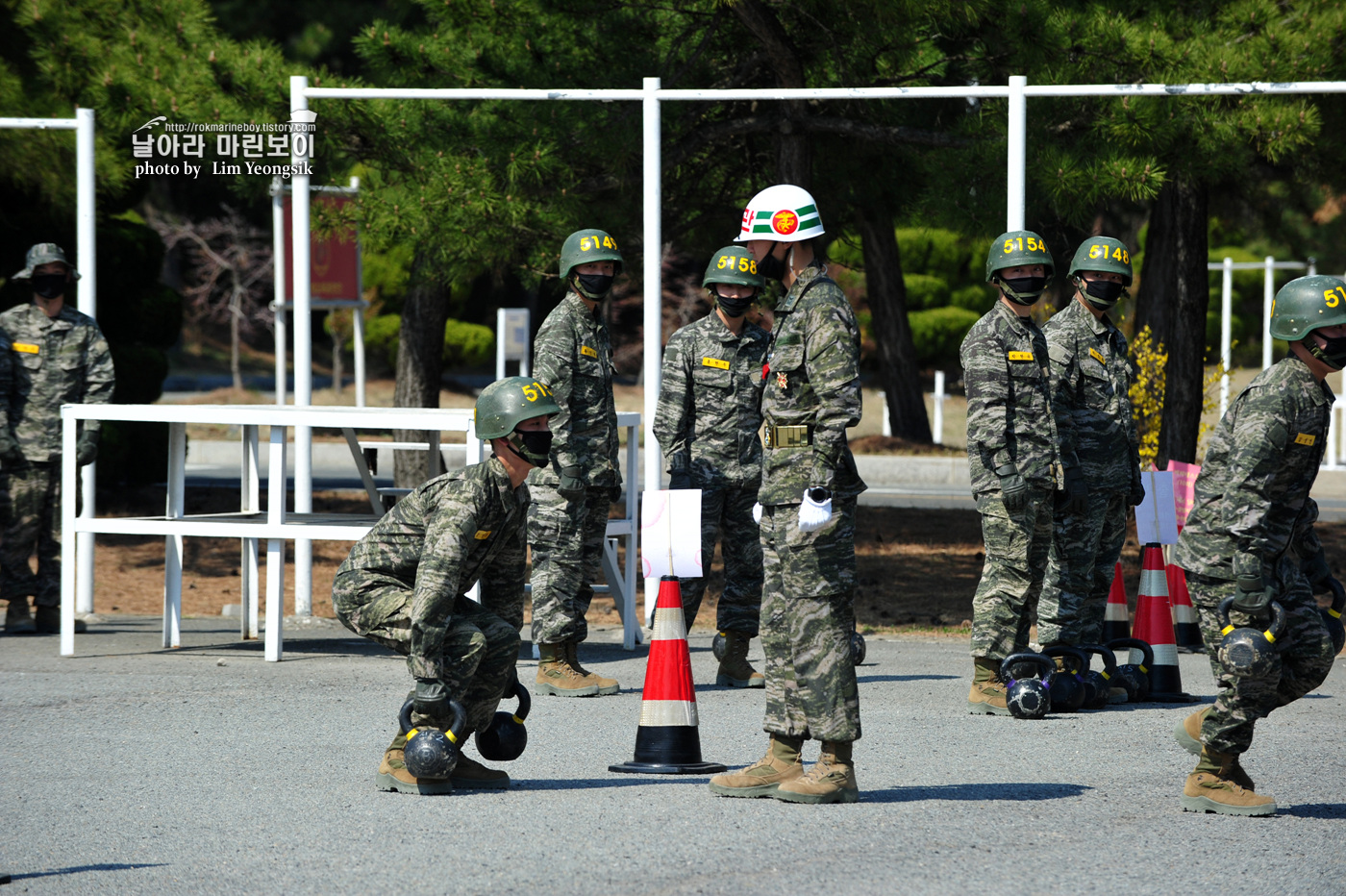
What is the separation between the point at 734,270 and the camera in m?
8.23

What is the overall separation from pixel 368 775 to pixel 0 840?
4.54 ft

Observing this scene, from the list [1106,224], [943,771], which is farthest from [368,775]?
[1106,224]

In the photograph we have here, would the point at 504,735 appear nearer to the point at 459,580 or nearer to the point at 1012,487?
the point at 459,580

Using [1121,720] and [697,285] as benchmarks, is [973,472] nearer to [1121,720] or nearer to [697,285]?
[1121,720]

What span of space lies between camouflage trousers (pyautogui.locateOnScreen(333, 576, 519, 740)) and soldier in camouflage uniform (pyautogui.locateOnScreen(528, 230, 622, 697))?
6.63ft

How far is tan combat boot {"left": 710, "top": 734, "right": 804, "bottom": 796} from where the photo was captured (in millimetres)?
5746

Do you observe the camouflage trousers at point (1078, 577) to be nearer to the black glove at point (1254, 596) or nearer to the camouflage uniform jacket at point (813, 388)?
the black glove at point (1254, 596)

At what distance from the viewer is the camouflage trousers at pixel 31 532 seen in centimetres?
968

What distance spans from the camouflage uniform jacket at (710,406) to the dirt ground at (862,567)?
96.0 inches

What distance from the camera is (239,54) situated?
1079 centimetres

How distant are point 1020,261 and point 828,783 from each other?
299 cm


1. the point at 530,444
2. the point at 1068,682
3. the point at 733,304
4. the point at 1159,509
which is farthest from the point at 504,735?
the point at 1159,509

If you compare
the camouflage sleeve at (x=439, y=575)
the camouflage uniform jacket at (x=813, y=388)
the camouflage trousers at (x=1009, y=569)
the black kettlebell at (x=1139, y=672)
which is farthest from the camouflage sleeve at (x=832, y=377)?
the black kettlebell at (x=1139, y=672)

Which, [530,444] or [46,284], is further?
[46,284]
